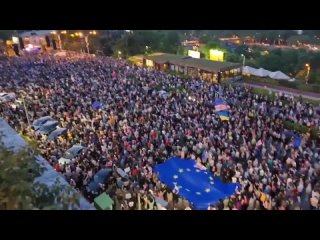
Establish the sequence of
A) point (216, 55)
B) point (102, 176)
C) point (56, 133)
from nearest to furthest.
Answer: point (102, 176) → point (56, 133) → point (216, 55)

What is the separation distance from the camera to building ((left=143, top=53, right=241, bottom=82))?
71.5 feet

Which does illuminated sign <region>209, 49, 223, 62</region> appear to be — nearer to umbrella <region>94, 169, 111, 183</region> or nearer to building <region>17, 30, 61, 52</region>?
umbrella <region>94, 169, 111, 183</region>

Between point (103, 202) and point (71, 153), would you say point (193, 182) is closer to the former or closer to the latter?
point (103, 202)

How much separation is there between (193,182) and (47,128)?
22.6 feet

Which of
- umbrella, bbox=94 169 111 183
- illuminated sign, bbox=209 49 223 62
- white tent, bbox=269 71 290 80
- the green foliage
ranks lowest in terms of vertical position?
white tent, bbox=269 71 290 80

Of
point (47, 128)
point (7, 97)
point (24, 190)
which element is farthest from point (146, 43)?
point (24, 190)

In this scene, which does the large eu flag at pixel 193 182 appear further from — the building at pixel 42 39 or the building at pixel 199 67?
the building at pixel 42 39

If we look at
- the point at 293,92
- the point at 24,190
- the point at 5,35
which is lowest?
the point at 293,92

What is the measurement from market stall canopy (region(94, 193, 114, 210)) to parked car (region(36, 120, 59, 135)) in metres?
5.63

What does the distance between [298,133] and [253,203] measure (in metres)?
5.22

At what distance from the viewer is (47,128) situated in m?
13.5

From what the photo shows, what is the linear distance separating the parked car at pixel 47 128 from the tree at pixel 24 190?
6.47 meters

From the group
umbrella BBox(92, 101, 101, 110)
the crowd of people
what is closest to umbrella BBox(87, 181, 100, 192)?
the crowd of people
